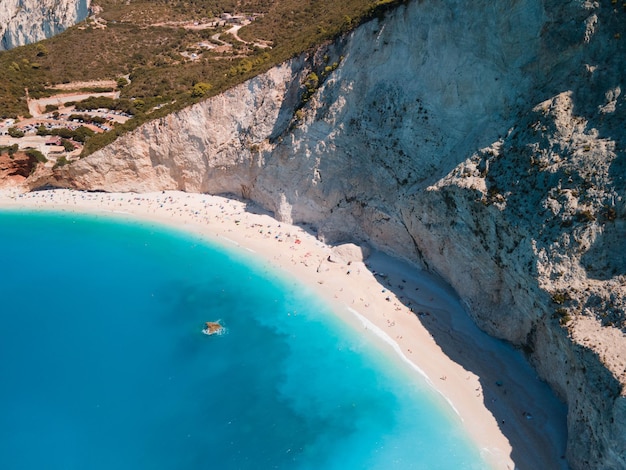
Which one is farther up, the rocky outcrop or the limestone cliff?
the limestone cliff

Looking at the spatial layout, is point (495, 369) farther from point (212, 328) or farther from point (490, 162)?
point (212, 328)

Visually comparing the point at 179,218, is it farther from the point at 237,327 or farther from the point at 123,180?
the point at 237,327

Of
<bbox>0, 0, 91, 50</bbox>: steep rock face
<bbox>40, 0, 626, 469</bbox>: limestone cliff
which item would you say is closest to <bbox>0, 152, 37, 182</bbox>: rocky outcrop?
<bbox>40, 0, 626, 469</bbox>: limestone cliff

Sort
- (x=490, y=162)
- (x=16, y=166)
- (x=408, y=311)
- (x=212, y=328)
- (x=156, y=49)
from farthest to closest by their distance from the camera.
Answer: (x=156, y=49)
(x=16, y=166)
(x=408, y=311)
(x=212, y=328)
(x=490, y=162)

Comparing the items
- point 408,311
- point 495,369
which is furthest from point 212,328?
point 495,369

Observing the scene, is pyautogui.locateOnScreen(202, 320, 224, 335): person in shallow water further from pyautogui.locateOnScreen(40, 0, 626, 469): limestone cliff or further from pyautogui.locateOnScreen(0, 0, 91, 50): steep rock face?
pyautogui.locateOnScreen(0, 0, 91, 50): steep rock face
